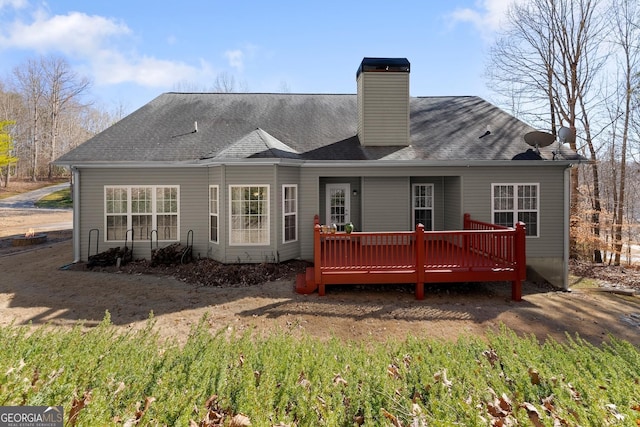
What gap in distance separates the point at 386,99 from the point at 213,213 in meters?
6.57

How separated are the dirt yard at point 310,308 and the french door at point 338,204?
→ 3.15 m

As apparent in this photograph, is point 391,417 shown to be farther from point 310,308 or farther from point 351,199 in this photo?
point 351,199

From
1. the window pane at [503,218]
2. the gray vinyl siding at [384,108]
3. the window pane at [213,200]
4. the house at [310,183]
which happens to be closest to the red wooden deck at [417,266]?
the house at [310,183]

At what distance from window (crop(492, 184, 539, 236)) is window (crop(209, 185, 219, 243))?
27.1ft

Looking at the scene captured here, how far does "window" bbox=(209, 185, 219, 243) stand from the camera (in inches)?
385

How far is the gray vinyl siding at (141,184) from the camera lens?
393 inches

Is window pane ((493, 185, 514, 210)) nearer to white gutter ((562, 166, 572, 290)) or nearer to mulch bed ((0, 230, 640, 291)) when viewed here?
white gutter ((562, 166, 572, 290))

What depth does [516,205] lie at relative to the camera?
1016 centimetres

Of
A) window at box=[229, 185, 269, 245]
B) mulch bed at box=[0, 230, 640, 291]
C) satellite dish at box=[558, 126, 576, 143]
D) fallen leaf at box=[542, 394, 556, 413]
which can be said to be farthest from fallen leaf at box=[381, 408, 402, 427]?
satellite dish at box=[558, 126, 576, 143]

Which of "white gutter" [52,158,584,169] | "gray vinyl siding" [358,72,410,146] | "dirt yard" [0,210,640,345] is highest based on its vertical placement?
"gray vinyl siding" [358,72,410,146]

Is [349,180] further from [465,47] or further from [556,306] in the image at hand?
[465,47]

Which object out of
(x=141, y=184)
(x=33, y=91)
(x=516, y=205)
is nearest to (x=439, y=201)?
(x=516, y=205)

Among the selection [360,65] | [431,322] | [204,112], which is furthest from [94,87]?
[431,322]

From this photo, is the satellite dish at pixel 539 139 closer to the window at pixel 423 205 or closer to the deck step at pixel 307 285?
the window at pixel 423 205
